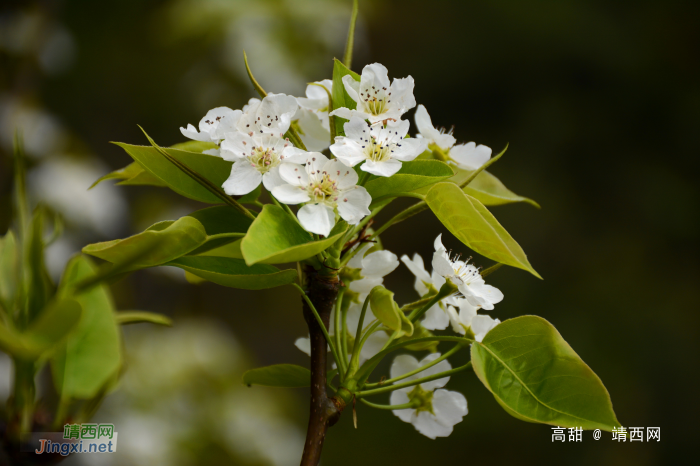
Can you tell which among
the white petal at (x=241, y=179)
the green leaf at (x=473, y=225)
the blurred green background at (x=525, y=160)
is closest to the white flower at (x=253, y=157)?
the white petal at (x=241, y=179)

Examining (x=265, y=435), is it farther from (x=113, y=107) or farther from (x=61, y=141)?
(x=113, y=107)

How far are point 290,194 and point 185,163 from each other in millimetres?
90

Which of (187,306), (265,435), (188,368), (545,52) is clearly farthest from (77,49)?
(545,52)

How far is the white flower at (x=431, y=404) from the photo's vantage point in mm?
458

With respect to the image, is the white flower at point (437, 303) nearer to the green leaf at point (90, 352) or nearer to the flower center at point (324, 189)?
the flower center at point (324, 189)

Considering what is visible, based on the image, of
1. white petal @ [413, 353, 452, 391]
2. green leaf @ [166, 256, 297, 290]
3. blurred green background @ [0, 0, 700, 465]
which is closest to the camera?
green leaf @ [166, 256, 297, 290]

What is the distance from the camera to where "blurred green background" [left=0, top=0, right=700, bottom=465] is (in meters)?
2.25

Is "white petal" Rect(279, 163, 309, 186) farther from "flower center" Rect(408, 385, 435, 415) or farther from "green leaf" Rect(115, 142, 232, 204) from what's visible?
"flower center" Rect(408, 385, 435, 415)

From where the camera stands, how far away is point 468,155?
0.48m

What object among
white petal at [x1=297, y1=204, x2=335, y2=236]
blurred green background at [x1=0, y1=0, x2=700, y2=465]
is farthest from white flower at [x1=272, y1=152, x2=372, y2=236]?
blurred green background at [x1=0, y1=0, x2=700, y2=465]

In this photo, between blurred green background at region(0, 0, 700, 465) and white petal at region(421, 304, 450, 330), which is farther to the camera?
blurred green background at region(0, 0, 700, 465)

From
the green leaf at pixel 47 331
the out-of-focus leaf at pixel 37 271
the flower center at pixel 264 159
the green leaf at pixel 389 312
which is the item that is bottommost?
the green leaf at pixel 47 331

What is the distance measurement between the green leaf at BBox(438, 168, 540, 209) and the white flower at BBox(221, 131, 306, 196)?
0.18 metres

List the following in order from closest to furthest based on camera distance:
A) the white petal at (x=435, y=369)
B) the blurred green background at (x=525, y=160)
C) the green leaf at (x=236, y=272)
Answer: the green leaf at (x=236, y=272), the white petal at (x=435, y=369), the blurred green background at (x=525, y=160)
